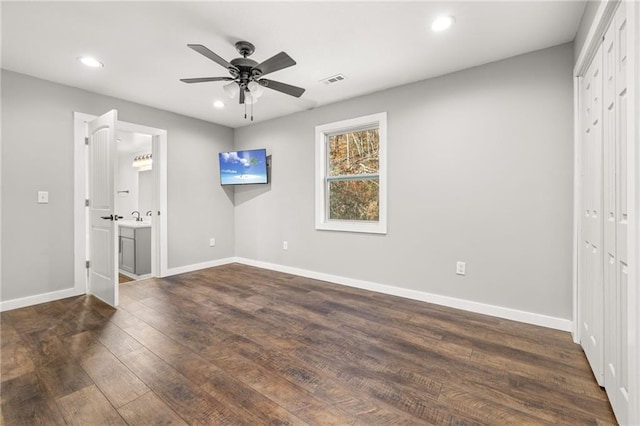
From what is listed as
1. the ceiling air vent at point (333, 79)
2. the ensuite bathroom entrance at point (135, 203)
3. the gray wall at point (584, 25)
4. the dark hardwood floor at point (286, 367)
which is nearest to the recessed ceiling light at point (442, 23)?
the gray wall at point (584, 25)

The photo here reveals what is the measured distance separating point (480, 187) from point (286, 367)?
8.05 feet

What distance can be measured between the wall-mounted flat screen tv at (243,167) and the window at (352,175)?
1056mm

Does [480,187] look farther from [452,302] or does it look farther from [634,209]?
[634,209]

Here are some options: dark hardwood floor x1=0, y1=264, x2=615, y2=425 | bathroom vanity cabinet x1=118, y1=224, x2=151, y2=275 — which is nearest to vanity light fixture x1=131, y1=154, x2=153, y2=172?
bathroom vanity cabinet x1=118, y1=224, x2=151, y2=275

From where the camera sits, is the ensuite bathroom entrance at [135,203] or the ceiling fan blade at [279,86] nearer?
the ceiling fan blade at [279,86]

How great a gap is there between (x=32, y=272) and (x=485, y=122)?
5069mm

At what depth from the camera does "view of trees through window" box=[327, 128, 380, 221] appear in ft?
12.2

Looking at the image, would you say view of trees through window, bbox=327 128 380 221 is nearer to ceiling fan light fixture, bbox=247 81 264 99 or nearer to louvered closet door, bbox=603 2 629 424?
ceiling fan light fixture, bbox=247 81 264 99

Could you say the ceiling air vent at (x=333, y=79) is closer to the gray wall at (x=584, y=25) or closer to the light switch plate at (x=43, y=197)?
the gray wall at (x=584, y=25)

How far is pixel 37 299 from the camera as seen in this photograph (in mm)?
3084

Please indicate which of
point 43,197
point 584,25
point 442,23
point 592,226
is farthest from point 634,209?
point 43,197

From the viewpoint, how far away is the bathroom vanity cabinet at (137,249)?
14.4ft

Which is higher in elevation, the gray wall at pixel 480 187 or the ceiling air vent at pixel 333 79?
the ceiling air vent at pixel 333 79

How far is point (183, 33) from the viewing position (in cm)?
229
